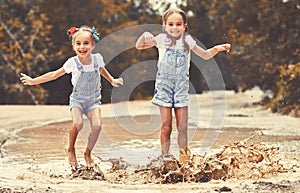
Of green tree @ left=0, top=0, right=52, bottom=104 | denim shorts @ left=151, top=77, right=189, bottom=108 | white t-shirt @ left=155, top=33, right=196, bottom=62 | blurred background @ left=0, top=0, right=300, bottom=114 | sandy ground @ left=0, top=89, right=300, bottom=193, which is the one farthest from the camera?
green tree @ left=0, top=0, right=52, bottom=104

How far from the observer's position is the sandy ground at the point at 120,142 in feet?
16.9

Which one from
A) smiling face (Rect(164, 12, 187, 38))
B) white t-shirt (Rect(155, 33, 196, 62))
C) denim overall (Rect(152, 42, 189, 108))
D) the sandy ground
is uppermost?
smiling face (Rect(164, 12, 187, 38))

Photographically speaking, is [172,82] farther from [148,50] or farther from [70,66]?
[148,50]

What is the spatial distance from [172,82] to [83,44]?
3.06ft

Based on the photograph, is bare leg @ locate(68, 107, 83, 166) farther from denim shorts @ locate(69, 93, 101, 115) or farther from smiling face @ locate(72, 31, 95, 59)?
smiling face @ locate(72, 31, 95, 59)

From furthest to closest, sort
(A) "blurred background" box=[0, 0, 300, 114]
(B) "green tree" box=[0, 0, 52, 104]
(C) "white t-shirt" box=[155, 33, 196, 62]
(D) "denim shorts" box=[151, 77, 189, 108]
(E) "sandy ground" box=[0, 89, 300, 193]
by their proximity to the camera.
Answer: (B) "green tree" box=[0, 0, 52, 104] → (A) "blurred background" box=[0, 0, 300, 114] → (C) "white t-shirt" box=[155, 33, 196, 62] → (D) "denim shorts" box=[151, 77, 189, 108] → (E) "sandy ground" box=[0, 89, 300, 193]

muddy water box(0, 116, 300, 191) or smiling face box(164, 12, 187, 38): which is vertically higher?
smiling face box(164, 12, 187, 38)

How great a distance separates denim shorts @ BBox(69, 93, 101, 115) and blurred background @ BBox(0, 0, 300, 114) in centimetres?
928

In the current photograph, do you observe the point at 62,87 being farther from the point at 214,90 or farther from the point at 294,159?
the point at 294,159

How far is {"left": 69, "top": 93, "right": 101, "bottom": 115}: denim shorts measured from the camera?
19.6 ft

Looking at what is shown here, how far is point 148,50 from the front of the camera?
67.5ft

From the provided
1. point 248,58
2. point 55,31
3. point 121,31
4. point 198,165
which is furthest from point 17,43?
point 198,165

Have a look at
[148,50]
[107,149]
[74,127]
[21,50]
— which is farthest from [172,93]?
[21,50]

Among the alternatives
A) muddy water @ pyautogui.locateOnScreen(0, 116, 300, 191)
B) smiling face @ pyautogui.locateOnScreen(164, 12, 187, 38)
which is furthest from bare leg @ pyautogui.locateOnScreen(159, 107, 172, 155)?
smiling face @ pyautogui.locateOnScreen(164, 12, 187, 38)
